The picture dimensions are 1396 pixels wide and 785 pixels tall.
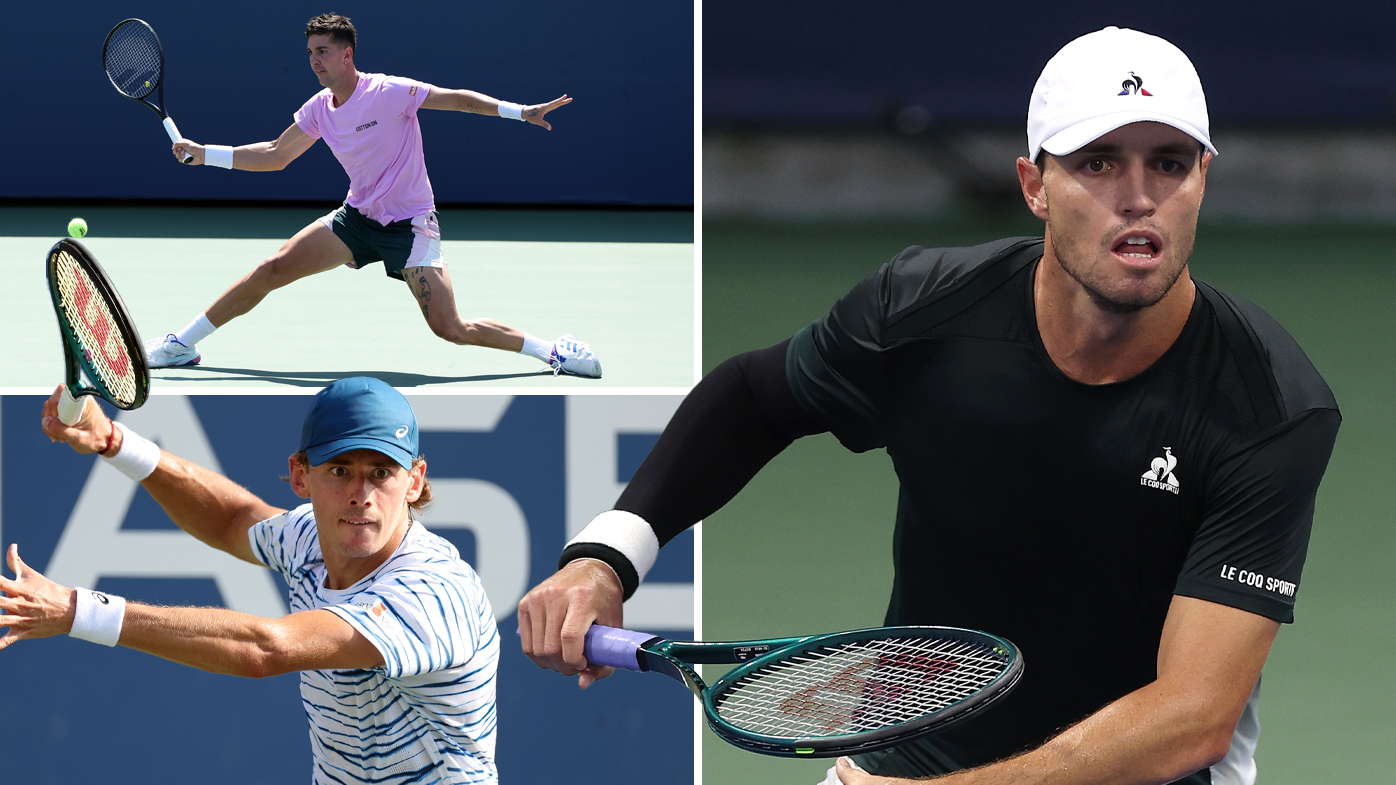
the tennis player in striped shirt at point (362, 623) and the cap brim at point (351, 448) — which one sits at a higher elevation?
the cap brim at point (351, 448)

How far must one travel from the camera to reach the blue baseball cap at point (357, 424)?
264cm

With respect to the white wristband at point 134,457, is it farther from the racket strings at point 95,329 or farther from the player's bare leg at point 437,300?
the player's bare leg at point 437,300

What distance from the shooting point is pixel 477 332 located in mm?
6273

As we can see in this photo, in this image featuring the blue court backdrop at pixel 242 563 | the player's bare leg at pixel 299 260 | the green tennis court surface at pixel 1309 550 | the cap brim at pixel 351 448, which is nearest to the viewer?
the cap brim at pixel 351 448

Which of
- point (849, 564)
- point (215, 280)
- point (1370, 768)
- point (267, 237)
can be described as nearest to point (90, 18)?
point (267, 237)

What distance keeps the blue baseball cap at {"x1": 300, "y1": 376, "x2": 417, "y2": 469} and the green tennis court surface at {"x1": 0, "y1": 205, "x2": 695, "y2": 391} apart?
3.05 metres

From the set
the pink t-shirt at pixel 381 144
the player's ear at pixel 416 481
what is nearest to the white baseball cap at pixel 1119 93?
the player's ear at pixel 416 481

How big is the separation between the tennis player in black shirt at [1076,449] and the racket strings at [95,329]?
109cm

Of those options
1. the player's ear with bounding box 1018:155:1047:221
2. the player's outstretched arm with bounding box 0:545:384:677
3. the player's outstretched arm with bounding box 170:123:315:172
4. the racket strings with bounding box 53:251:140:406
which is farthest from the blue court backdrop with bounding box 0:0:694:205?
the player's ear with bounding box 1018:155:1047:221

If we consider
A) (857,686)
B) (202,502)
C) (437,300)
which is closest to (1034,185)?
(857,686)

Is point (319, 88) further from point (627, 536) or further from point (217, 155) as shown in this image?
point (627, 536)

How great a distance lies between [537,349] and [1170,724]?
15.6ft

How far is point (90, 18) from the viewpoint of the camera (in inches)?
439

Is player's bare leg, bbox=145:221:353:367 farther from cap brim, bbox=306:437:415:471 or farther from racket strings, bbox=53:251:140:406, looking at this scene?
cap brim, bbox=306:437:415:471
